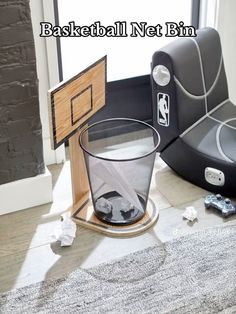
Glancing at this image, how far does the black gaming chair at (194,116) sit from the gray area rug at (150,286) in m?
0.33

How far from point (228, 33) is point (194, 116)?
605 millimetres

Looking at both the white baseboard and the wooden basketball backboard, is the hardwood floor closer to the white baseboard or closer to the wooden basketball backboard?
the white baseboard

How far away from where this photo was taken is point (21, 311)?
158cm

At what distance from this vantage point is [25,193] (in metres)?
2.03

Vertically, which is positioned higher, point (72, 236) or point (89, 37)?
Result: point (89, 37)

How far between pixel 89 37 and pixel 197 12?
0.58 metres

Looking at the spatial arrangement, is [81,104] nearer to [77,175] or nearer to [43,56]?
[77,175]

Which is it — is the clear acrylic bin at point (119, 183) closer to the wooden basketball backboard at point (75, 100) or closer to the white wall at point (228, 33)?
the wooden basketball backboard at point (75, 100)

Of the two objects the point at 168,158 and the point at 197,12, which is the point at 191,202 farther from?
the point at 197,12

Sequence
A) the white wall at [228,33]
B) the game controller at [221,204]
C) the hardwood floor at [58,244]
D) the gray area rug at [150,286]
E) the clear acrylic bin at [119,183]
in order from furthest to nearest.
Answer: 1. the white wall at [228,33]
2. the game controller at [221,204]
3. the clear acrylic bin at [119,183]
4. the hardwood floor at [58,244]
5. the gray area rug at [150,286]

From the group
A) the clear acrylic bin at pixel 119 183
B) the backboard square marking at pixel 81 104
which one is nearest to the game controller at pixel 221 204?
the clear acrylic bin at pixel 119 183

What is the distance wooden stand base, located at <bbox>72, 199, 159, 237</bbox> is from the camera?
190cm

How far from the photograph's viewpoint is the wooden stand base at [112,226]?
1.90 metres

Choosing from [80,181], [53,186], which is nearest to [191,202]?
[80,181]
